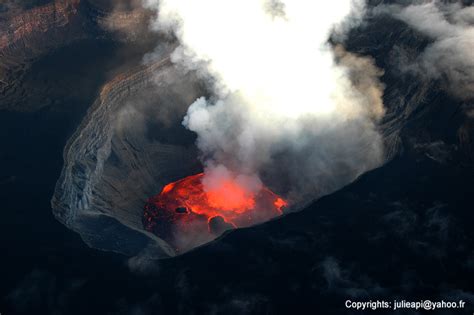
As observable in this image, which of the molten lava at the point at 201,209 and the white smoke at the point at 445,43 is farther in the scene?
the white smoke at the point at 445,43

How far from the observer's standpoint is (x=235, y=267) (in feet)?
120

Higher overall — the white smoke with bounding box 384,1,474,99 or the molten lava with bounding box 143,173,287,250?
the white smoke with bounding box 384,1,474,99

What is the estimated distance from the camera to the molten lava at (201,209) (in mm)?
46444

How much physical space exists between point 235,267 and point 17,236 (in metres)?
17.5

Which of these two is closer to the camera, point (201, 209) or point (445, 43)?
point (201, 209)

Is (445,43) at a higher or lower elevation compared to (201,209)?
higher

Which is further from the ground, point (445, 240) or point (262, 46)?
point (262, 46)

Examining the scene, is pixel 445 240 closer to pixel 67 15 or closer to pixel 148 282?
pixel 148 282

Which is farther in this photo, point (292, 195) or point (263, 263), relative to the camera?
point (292, 195)

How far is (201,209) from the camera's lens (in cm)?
4978

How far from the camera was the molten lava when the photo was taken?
1828 inches

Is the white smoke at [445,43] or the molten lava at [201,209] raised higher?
the white smoke at [445,43]

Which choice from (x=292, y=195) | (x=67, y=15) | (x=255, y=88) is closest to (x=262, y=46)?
(x=255, y=88)

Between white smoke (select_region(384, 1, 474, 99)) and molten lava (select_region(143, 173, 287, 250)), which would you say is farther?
white smoke (select_region(384, 1, 474, 99))
